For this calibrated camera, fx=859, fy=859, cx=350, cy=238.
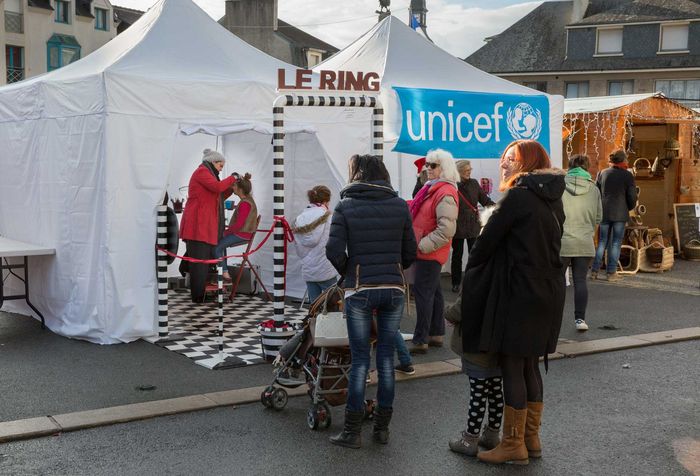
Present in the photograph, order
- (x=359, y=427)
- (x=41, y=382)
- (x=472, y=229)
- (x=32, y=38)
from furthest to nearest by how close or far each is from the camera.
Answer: (x=32, y=38) < (x=472, y=229) < (x=41, y=382) < (x=359, y=427)

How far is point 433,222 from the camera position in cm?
718

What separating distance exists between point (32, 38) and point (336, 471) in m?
46.7

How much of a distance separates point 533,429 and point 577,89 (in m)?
47.4

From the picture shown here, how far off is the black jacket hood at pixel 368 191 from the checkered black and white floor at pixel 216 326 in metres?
2.57

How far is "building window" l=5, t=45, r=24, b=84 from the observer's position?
45.3m

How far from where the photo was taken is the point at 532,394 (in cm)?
491

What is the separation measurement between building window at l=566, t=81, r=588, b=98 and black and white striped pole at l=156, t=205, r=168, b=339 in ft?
146

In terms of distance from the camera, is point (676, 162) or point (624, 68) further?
point (624, 68)

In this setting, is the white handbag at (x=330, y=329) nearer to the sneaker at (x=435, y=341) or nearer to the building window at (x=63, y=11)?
the sneaker at (x=435, y=341)

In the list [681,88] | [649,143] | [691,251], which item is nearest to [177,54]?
[691,251]

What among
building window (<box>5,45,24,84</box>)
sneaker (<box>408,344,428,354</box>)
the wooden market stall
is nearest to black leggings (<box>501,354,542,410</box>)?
sneaker (<box>408,344,428,354</box>)

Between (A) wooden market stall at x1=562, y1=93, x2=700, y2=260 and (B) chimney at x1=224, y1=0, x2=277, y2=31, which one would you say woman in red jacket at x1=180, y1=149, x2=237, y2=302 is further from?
(B) chimney at x1=224, y1=0, x2=277, y2=31

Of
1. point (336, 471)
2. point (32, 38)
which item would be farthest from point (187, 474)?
point (32, 38)

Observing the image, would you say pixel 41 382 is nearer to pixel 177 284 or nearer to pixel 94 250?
pixel 94 250
